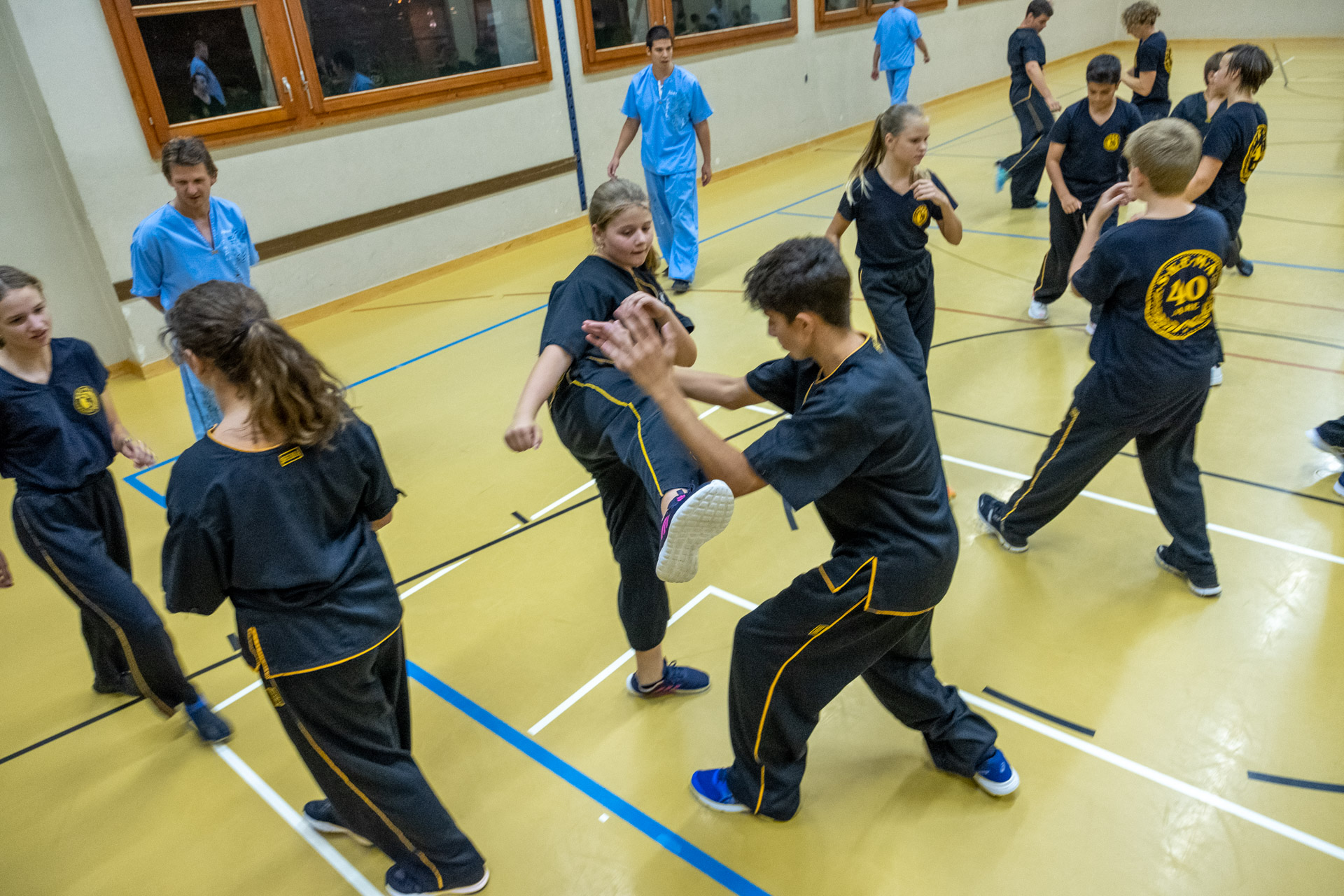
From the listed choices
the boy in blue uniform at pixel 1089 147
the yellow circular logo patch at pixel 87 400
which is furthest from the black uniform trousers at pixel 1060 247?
the yellow circular logo patch at pixel 87 400

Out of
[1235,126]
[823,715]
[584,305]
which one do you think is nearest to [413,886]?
[823,715]

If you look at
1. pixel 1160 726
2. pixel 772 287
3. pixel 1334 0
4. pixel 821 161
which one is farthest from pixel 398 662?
pixel 1334 0

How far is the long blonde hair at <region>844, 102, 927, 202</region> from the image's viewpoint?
346 cm

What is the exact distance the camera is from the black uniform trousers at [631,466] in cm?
215

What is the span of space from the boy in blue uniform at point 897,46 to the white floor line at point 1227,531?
7.63 m

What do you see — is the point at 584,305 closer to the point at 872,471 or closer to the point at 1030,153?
the point at 872,471

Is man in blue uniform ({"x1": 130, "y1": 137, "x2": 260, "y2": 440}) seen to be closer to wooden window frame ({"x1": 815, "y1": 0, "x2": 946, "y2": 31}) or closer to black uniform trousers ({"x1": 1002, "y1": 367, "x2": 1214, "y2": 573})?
black uniform trousers ({"x1": 1002, "y1": 367, "x2": 1214, "y2": 573})

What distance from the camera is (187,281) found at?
12.2 ft

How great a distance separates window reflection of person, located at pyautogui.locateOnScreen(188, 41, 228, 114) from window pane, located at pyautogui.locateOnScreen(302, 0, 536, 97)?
798 millimetres

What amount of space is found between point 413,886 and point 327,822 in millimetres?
402

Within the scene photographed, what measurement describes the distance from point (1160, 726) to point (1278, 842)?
434 millimetres

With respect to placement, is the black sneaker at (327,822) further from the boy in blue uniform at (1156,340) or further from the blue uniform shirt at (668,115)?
the blue uniform shirt at (668,115)

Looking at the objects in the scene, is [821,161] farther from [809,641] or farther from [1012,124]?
[809,641]

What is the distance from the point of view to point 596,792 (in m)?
Result: 2.62
